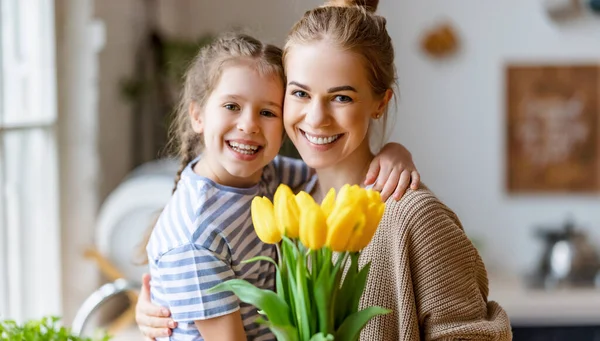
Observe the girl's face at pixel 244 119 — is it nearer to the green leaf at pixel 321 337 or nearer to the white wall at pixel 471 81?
the green leaf at pixel 321 337

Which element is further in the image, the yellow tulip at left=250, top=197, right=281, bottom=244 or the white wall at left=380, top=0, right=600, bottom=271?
the white wall at left=380, top=0, right=600, bottom=271

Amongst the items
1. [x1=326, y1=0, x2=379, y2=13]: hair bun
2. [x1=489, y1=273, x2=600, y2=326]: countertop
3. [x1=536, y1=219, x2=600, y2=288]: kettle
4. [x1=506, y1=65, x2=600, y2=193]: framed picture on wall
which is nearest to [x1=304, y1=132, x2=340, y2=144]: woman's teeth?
[x1=326, y1=0, x2=379, y2=13]: hair bun

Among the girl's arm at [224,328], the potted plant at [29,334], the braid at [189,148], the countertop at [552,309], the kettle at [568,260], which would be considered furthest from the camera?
the kettle at [568,260]

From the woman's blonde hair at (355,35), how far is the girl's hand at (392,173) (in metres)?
0.12

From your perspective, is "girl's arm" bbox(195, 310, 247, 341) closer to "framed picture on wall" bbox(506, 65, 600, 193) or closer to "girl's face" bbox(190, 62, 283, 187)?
"girl's face" bbox(190, 62, 283, 187)

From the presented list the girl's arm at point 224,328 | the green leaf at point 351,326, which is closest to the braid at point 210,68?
the girl's arm at point 224,328

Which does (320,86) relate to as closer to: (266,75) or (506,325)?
(266,75)

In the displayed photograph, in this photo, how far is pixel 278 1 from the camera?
173 inches

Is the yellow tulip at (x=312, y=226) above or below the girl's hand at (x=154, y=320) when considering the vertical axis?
above

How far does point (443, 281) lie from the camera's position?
1.20 meters

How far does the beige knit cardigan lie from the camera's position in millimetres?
1201

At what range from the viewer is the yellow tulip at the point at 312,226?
871 millimetres

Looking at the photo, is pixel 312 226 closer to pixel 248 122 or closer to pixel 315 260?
pixel 315 260

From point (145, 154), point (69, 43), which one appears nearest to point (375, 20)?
point (69, 43)
